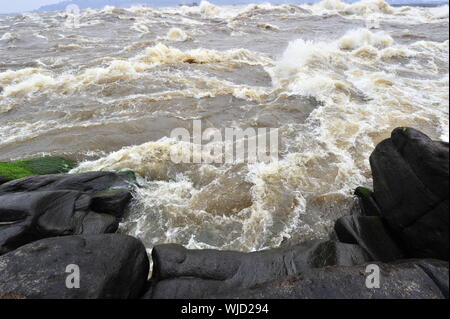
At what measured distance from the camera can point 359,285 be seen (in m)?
3.32

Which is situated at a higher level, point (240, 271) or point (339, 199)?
point (240, 271)

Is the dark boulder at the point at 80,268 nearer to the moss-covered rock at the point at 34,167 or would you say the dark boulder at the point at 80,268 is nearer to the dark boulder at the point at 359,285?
the dark boulder at the point at 359,285

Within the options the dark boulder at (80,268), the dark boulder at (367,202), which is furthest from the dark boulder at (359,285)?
the dark boulder at (367,202)

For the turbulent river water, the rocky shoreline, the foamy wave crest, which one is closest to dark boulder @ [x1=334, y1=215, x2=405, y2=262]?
the rocky shoreline

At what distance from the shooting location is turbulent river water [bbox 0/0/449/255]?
20.2 feet

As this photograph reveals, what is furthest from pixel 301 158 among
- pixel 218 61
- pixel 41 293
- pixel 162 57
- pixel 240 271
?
pixel 162 57

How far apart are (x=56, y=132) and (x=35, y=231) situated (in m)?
6.01

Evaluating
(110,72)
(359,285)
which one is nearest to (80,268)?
(359,285)

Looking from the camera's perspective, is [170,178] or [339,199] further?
[170,178]

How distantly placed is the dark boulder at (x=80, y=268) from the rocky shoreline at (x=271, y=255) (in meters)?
0.01

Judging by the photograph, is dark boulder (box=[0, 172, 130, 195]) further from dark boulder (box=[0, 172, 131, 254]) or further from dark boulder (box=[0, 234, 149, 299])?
dark boulder (box=[0, 234, 149, 299])

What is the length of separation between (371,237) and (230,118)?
706 centimetres

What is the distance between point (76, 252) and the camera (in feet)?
12.7
